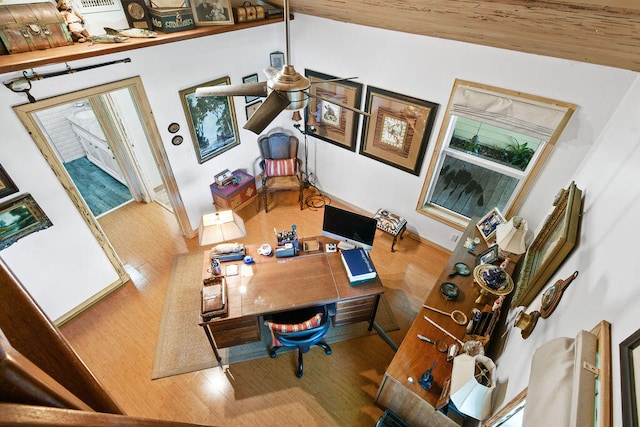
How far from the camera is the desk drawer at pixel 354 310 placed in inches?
126

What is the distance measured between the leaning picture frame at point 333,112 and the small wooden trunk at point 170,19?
1.57 metres

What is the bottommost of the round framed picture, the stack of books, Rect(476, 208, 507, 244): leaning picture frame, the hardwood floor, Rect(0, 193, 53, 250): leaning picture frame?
the hardwood floor

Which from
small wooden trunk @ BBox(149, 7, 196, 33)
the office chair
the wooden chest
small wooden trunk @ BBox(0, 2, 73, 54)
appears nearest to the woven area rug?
the office chair

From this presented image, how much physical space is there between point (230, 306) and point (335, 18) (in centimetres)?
336

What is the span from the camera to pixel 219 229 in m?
3.00

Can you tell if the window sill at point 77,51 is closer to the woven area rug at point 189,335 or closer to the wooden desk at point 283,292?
the wooden desk at point 283,292

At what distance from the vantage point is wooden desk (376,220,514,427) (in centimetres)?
235

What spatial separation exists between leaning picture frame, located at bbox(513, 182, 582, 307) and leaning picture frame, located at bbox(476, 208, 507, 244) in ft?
1.83

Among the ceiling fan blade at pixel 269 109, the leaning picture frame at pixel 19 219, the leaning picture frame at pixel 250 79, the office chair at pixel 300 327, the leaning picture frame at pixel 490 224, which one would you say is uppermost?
the ceiling fan blade at pixel 269 109

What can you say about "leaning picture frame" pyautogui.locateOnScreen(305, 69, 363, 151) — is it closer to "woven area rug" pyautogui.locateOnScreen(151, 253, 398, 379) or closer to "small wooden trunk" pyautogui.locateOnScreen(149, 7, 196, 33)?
"small wooden trunk" pyautogui.locateOnScreen(149, 7, 196, 33)

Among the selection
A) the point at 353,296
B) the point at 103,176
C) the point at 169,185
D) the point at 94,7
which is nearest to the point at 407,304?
the point at 353,296

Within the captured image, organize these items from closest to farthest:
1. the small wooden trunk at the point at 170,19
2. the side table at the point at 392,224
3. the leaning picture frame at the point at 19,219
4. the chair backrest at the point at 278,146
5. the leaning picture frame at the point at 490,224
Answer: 1. the leaning picture frame at the point at 19,219
2. the small wooden trunk at the point at 170,19
3. the leaning picture frame at the point at 490,224
4. the side table at the point at 392,224
5. the chair backrest at the point at 278,146

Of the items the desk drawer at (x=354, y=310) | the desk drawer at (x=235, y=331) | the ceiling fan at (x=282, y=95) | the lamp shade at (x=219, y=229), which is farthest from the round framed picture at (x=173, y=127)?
the desk drawer at (x=354, y=310)

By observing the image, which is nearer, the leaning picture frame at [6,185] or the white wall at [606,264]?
the white wall at [606,264]
